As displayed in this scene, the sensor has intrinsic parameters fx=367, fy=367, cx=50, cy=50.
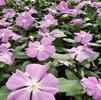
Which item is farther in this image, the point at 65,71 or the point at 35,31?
the point at 35,31

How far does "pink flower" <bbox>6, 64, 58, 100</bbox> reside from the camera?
1060 mm

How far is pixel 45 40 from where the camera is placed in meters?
1.58

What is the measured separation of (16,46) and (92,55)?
0.47 m

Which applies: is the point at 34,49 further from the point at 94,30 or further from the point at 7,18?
the point at 7,18

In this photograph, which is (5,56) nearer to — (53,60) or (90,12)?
(53,60)

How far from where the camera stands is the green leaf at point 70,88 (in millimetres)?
1176

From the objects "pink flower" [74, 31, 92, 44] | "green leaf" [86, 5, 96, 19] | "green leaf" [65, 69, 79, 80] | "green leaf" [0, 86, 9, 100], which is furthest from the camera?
"green leaf" [86, 5, 96, 19]

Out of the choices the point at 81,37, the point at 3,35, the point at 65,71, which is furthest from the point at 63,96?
the point at 3,35

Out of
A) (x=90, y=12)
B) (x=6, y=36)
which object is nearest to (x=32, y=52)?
(x=6, y=36)

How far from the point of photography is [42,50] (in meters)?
1.51

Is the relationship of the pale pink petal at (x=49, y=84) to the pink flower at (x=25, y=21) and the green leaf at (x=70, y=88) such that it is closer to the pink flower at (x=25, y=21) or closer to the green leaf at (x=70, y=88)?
the green leaf at (x=70, y=88)

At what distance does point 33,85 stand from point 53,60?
1.34ft

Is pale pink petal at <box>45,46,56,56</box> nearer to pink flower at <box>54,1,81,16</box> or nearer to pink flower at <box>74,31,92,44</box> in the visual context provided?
pink flower at <box>74,31,92,44</box>

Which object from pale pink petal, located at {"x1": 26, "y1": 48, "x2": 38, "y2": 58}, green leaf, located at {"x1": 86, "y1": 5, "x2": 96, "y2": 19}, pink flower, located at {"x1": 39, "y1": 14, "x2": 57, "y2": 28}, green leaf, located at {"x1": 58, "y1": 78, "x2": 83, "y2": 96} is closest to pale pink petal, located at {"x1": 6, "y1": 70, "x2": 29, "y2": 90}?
green leaf, located at {"x1": 58, "y1": 78, "x2": 83, "y2": 96}
